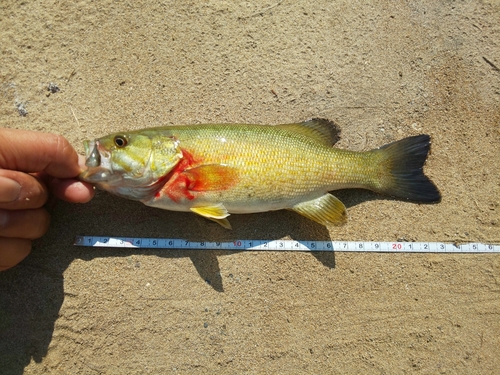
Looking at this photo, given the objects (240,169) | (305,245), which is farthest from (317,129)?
(305,245)

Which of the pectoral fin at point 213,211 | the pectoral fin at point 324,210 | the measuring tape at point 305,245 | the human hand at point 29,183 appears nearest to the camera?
the human hand at point 29,183

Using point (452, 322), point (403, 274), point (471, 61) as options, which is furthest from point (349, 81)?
point (452, 322)

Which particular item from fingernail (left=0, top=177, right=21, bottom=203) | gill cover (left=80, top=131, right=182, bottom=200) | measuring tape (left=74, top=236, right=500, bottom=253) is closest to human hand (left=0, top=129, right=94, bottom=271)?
fingernail (left=0, top=177, right=21, bottom=203)

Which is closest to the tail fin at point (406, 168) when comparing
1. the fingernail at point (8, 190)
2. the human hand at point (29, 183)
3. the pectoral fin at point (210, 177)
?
the pectoral fin at point (210, 177)

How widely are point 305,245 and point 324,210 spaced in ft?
1.30

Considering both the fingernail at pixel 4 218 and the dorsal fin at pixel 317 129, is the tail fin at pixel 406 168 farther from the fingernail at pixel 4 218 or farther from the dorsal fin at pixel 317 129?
the fingernail at pixel 4 218

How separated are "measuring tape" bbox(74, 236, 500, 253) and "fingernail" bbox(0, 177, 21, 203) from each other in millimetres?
835

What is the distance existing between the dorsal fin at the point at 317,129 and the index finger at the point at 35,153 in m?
1.81

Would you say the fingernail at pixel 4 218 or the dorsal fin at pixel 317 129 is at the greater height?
the dorsal fin at pixel 317 129

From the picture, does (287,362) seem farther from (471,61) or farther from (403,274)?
(471,61)

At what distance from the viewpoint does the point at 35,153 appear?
106 inches

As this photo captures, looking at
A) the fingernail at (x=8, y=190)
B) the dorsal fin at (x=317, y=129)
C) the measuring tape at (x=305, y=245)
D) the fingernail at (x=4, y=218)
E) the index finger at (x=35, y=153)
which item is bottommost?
the measuring tape at (x=305, y=245)

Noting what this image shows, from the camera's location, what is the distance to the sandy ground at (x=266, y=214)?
318 cm

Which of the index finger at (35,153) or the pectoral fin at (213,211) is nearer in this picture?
the index finger at (35,153)
